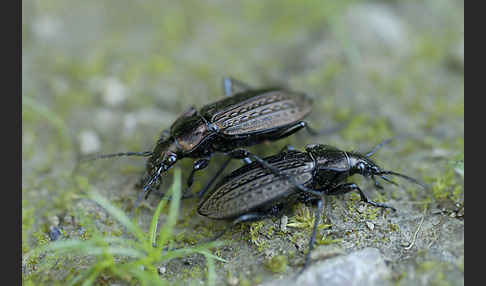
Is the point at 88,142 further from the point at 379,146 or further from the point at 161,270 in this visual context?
the point at 379,146

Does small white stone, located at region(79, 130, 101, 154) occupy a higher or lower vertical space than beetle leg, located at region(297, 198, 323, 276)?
higher

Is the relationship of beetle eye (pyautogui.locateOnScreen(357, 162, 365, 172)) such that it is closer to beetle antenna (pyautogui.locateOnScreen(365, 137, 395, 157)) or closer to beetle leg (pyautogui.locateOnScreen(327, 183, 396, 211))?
beetle leg (pyautogui.locateOnScreen(327, 183, 396, 211))

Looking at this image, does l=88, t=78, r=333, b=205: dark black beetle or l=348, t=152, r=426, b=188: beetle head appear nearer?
l=348, t=152, r=426, b=188: beetle head

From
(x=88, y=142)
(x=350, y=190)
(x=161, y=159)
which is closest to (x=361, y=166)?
(x=350, y=190)

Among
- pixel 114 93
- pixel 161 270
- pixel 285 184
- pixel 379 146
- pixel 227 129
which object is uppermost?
pixel 114 93

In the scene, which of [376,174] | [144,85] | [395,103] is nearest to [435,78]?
[395,103]

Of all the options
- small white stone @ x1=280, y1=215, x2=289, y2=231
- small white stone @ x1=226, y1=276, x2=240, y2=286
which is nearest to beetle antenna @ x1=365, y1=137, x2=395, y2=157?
small white stone @ x1=280, y1=215, x2=289, y2=231

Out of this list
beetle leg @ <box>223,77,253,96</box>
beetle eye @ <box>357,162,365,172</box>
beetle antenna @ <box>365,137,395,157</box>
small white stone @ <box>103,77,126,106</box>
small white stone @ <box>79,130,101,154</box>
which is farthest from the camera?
small white stone @ <box>103,77,126,106</box>

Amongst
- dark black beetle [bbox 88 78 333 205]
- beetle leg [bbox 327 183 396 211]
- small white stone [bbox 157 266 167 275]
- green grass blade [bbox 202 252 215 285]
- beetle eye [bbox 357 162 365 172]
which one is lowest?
small white stone [bbox 157 266 167 275]

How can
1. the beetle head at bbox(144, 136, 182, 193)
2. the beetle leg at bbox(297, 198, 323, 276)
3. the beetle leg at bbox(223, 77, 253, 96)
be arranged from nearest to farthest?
the beetle leg at bbox(297, 198, 323, 276) < the beetle head at bbox(144, 136, 182, 193) < the beetle leg at bbox(223, 77, 253, 96)
